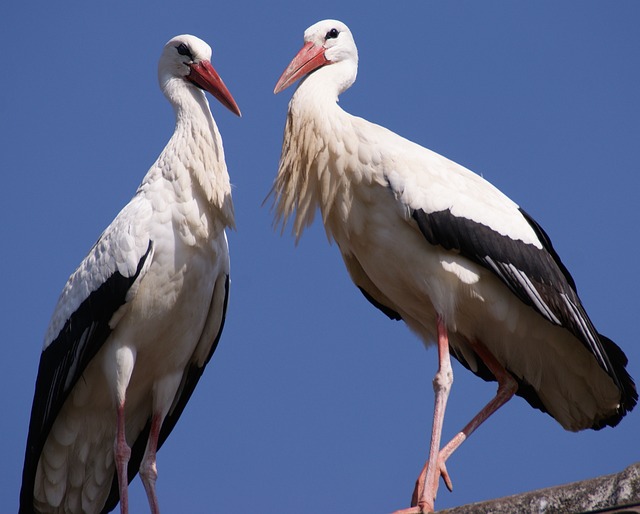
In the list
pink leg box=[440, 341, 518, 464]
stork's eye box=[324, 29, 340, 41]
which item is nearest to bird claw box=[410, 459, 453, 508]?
pink leg box=[440, 341, 518, 464]

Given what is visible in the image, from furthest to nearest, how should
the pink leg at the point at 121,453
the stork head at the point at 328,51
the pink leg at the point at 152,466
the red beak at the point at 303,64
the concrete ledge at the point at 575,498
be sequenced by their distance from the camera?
1. the stork head at the point at 328,51
2. the red beak at the point at 303,64
3. the pink leg at the point at 152,466
4. the pink leg at the point at 121,453
5. the concrete ledge at the point at 575,498

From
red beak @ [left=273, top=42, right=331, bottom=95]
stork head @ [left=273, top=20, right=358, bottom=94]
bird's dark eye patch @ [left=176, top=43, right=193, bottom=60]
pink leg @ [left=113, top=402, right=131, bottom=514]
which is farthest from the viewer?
bird's dark eye patch @ [left=176, top=43, right=193, bottom=60]

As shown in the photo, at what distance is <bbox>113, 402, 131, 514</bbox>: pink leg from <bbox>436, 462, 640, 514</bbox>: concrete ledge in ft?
10.5

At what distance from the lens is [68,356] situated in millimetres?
8844

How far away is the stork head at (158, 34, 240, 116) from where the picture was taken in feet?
30.5

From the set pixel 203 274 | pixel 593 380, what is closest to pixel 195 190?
pixel 203 274

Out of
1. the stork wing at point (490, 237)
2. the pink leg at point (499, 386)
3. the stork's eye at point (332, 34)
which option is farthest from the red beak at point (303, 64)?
the pink leg at point (499, 386)

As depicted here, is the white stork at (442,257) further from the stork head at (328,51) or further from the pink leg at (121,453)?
the pink leg at (121,453)

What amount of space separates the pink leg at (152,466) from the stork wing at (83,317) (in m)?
0.75

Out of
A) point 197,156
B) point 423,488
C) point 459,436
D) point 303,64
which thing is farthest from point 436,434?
point 303,64

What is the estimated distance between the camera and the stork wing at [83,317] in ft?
28.2

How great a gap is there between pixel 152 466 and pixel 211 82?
296 cm

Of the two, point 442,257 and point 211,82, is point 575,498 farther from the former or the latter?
point 211,82

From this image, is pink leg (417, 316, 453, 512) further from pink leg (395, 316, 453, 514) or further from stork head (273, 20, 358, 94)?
stork head (273, 20, 358, 94)
